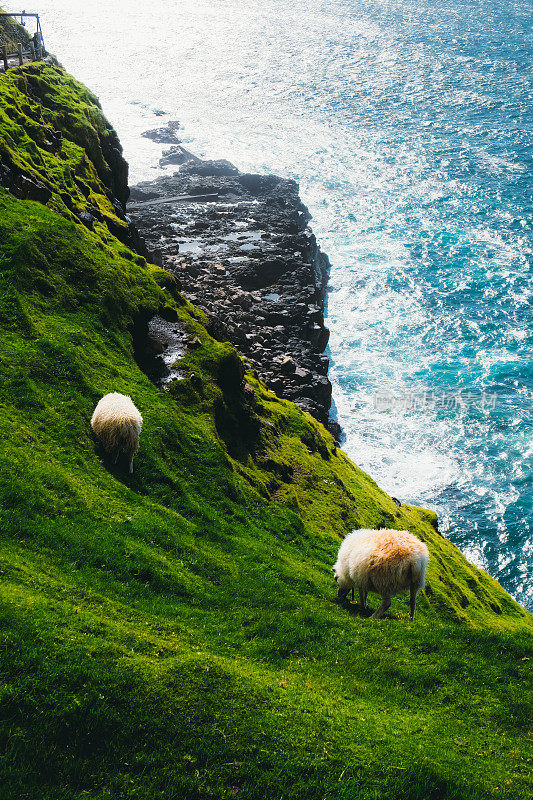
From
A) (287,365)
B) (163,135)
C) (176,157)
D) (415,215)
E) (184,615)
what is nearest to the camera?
(184,615)

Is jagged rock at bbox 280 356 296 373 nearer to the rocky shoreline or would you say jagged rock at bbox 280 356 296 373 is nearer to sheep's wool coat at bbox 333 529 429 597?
the rocky shoreline

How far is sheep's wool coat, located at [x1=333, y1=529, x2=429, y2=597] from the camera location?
1830 cm

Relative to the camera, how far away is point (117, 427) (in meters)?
21.0

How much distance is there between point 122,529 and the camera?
18.3 m

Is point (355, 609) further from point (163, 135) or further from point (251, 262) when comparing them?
point (163, 135)

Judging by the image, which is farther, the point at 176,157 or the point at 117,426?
the point at 176,157

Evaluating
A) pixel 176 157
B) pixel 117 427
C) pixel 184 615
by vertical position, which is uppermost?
pixel 176 157

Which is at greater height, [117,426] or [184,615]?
[117,426]

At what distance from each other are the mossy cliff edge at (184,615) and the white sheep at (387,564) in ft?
3.31

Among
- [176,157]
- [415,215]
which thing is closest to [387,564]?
[415,215]

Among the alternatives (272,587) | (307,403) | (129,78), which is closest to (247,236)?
(307,403)

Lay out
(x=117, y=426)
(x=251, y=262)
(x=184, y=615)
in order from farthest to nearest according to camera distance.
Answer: (x=251, y=262) < (x=117, y=426) < (x=184, y=615)

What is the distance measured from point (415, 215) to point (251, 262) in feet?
153

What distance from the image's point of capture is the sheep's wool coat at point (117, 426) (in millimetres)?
21031
